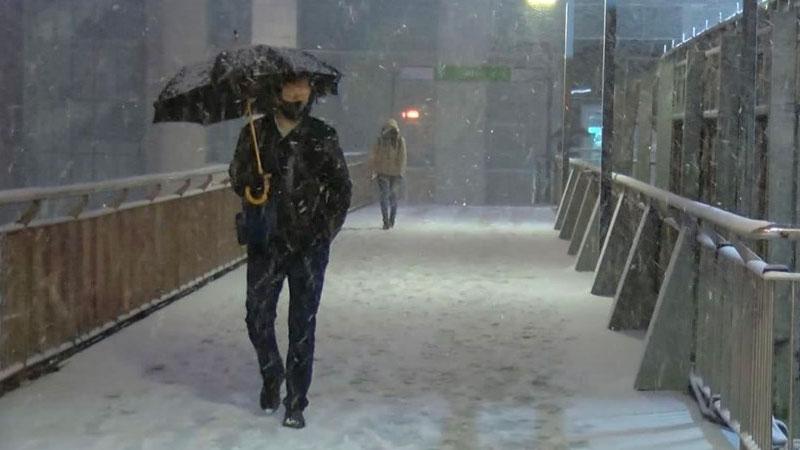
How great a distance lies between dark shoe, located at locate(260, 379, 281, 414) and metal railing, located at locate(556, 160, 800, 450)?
2338 mm

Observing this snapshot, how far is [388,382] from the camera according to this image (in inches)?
355

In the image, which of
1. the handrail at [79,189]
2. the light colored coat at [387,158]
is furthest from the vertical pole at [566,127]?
the handrail at [79,189]

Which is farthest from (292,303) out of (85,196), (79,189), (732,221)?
(85,196)

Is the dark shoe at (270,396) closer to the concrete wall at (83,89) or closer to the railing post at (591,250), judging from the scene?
the railing post at (591,250)

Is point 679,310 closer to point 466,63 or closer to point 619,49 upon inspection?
point 619,49

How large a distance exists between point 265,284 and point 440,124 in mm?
29660

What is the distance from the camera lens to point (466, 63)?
36.9m

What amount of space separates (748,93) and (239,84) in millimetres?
3504

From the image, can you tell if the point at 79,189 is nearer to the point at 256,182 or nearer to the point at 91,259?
the point at 91,259

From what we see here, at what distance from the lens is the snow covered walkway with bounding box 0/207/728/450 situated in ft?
24.6

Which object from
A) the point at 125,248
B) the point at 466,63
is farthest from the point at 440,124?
the point at 125,248

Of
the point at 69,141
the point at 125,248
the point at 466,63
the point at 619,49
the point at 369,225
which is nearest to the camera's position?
the point at 125,248

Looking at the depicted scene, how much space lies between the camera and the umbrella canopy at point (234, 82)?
7828mm

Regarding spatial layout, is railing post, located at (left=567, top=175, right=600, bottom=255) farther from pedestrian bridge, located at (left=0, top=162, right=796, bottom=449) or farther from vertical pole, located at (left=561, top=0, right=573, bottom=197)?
vertical pole, located at (left=561, top=0, right=573, bottom=197)
